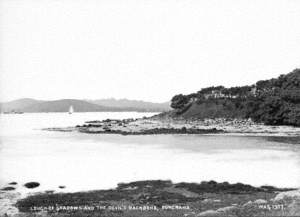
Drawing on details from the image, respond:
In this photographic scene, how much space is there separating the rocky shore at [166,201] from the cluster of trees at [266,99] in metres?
43.7

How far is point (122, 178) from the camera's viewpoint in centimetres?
2289

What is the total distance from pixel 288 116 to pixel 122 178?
43545 mm

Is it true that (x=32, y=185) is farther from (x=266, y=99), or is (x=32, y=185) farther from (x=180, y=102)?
(x=180, y=102)

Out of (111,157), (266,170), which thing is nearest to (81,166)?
(111,157)

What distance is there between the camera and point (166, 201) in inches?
658

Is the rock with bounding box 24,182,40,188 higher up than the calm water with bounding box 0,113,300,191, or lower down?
lower down

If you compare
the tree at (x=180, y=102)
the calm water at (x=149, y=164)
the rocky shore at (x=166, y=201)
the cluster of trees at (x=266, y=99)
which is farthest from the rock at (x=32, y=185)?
the tree at (x=180, y=102)

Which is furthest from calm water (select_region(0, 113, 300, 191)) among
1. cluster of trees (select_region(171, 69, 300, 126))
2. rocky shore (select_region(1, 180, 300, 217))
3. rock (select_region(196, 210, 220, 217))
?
cluster of trees (select_region(171, 69, 300, 126))

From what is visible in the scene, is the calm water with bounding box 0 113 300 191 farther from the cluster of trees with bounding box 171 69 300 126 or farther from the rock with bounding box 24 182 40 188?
the cluster of trees with bounding box 171 69 300 126

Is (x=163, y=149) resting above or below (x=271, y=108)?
below

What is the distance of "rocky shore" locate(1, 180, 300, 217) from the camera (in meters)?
14.4

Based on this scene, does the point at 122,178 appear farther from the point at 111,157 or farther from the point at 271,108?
the point at 271,108

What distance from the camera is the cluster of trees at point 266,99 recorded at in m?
61.8

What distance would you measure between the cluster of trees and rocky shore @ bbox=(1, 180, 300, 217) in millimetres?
43657
